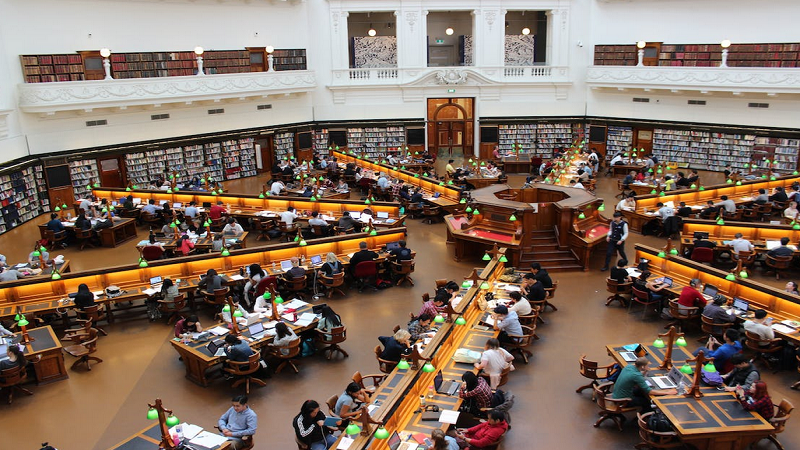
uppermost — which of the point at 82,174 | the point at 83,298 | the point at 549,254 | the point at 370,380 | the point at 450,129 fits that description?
the point at 450,129

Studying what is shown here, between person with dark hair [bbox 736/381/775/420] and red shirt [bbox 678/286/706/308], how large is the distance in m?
3.22

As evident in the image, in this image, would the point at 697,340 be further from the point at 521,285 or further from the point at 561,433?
the point at 561,433

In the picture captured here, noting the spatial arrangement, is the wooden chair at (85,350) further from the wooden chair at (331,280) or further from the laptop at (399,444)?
the laptop at (399,444)

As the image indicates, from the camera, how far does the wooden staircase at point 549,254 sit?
1353 centimetres

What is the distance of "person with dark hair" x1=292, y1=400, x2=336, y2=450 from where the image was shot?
6879 millimetres

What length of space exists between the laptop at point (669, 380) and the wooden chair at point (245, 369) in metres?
5.37

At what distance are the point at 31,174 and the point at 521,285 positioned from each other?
15.5 meters

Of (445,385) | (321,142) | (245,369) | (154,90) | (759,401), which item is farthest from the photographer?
(321,142)

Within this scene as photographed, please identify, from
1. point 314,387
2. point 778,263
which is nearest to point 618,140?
point 778,263

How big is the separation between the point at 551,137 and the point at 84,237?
18.5 m

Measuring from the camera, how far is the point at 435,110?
26.7m

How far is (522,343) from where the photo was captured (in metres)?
9.49

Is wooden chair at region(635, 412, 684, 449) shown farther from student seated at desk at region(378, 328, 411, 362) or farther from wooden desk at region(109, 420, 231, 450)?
wooden desk at region(109, 420, 231, 450)

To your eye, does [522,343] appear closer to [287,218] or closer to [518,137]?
[287,218]
